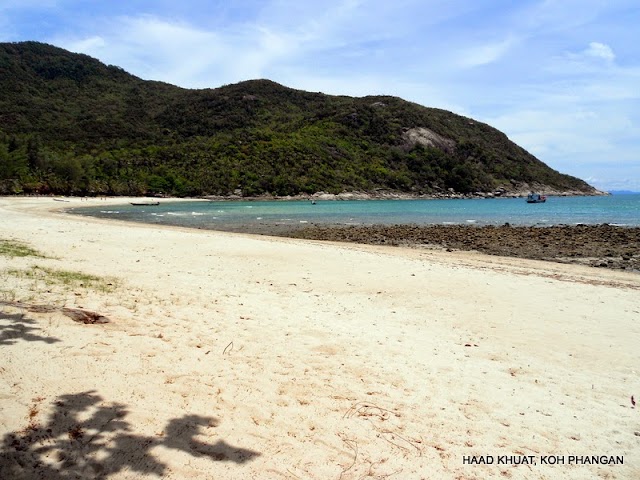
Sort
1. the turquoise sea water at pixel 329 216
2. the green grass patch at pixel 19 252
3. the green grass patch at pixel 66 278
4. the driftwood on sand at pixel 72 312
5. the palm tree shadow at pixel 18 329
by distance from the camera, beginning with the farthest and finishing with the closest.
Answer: the turquoise sea water at pixel 329 216 → the green grass patch at pixel 19 252 → the green grass patch at pixel 66 278 → the driftwood on sand at pixel 72 312 → the palm tree shadow at pixel 18 329

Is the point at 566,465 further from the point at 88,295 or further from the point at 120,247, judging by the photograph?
the point at 120,247

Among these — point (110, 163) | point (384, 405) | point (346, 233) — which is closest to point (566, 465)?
point (384, 405)

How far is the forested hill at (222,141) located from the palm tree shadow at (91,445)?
75456 mm

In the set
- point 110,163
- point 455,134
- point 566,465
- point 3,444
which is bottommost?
point 566,465

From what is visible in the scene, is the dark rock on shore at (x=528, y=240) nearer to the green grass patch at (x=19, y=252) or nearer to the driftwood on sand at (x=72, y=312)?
the green grass patch at (x=19, y=252)

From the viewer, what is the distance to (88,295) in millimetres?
7750

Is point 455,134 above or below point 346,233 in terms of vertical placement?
above

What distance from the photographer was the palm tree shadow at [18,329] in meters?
5.04

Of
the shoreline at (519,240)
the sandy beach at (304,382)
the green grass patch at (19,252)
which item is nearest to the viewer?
the sandy beach at (304,382)

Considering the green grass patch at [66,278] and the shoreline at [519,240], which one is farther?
the shoreline at [519,240]

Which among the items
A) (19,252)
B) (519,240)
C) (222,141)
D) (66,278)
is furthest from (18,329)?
(222,141)

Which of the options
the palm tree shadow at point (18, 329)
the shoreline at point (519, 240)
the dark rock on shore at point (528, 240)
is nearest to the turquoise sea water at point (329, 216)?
the shoreline at point (519, 240)

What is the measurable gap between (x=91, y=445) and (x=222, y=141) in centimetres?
11342

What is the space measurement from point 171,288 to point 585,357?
811 centimetres
